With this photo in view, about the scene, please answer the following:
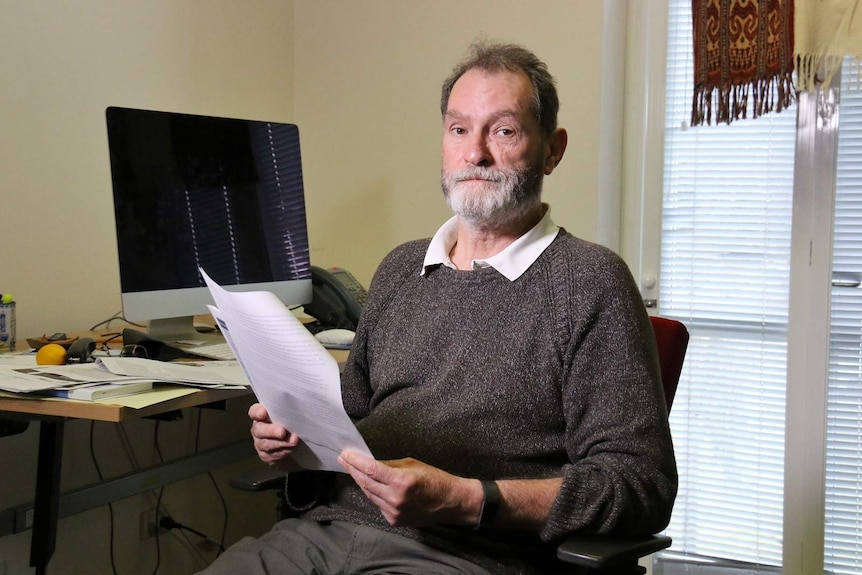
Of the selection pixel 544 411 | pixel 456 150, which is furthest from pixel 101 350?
pixel 544 411

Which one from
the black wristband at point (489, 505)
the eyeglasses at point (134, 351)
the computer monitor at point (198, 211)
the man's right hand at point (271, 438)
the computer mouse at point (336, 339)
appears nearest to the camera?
the black wristband at point (489, 505)

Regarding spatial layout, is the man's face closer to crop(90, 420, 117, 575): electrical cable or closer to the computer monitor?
the computer monitor

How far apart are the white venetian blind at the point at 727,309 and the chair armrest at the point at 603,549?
154 cm

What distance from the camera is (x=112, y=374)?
4.91 feet

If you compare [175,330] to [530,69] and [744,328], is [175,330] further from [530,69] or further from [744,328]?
[744,328]

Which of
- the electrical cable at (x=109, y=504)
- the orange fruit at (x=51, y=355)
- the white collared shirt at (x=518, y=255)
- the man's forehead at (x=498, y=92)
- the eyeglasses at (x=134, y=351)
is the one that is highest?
the man's forehead at (x=498, y=92)

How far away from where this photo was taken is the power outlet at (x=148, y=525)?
7.97 ft

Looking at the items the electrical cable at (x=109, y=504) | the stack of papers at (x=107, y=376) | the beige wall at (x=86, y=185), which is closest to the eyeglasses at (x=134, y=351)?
the stack of papers at (x=107, y=376)

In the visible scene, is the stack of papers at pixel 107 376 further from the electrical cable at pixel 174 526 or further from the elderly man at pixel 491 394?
the electrical cable at pixel 174 526

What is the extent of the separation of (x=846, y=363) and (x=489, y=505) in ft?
5.67

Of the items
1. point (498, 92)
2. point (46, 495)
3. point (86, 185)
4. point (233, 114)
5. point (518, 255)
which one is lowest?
point (46, 495)

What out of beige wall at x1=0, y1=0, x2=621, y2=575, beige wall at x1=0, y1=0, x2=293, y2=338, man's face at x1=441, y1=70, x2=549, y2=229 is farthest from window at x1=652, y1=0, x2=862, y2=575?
beige wall at x1=0, y1=0, x2=293, y2=338

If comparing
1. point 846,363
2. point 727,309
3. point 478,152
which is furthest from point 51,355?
point 846,363

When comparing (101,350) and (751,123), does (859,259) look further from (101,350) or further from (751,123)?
(101,350)
